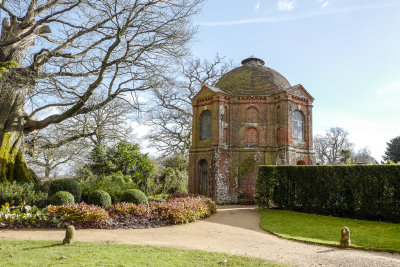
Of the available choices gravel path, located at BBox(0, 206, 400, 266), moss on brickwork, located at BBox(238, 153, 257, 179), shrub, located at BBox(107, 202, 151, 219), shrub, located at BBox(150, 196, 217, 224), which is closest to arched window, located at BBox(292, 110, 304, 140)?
moss on brickwork, located at BBox(238, 153, 257, 179)

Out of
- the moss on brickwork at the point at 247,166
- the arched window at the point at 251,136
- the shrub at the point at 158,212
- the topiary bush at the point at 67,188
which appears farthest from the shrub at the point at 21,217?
the arched window at the point at 251,136

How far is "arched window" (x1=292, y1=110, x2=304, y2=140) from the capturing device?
2181 centimetres

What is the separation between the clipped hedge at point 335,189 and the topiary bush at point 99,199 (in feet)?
27.7

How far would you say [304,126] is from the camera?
22.3 metres

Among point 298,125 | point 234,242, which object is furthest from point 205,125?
point 234,242

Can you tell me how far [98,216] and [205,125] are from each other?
12.9m

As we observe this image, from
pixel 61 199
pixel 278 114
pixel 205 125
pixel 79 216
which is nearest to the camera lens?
pixel 79 216

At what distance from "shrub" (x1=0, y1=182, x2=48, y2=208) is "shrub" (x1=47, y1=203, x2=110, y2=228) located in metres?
1.53

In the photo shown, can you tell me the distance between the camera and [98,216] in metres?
10.5

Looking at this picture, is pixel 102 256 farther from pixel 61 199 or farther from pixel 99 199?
pixel 99 199

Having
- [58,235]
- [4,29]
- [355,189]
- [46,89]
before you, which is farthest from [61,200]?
[355,189]

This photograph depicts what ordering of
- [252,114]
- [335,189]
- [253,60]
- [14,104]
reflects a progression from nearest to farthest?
[335,189] → [14,104] → [252,114] → [253,60]

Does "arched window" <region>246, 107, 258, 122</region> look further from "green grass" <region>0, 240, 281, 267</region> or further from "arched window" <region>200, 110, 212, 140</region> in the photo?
"green grass" <region>0, 240, 281, 267</region>

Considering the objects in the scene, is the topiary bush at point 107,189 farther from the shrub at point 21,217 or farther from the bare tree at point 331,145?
the bare tree at point 331,145
